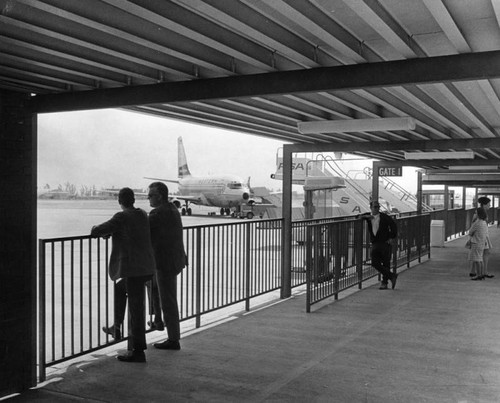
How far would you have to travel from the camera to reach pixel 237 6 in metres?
3.91

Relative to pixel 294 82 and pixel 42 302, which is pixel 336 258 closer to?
pixel 294 82

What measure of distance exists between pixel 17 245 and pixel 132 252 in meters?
0.99

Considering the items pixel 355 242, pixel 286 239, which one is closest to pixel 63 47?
pixel 286 239

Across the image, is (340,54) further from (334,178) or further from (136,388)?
(334,178)

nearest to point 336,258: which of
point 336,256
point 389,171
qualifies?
point 336,256

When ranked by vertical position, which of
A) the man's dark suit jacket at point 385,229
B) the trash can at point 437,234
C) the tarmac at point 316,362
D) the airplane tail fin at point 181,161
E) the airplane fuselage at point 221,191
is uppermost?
the airplane tail fin at point 181,161

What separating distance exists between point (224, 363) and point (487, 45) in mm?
3654

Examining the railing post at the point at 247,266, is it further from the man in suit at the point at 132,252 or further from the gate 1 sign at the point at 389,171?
the gate 1 sign at the point at 389,171

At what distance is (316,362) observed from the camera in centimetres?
575

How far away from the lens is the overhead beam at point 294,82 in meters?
4.62

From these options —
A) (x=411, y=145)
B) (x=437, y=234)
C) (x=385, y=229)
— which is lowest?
(x=437, y=234)

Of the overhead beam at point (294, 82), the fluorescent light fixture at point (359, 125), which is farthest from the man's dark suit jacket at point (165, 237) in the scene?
the fluorescent light fixture at point (359, 125)

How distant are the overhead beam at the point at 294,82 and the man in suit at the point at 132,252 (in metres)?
0.94

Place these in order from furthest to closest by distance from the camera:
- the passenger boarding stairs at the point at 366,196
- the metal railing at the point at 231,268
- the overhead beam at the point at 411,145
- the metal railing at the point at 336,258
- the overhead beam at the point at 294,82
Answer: the passenger boarding stairs at the point at 366,196 → the overhead beam at the point at 411,145 → the metal railing at the point at 336,258 → the metal railing at the point at 231,268 → the overhead beam at the point at 294,82
